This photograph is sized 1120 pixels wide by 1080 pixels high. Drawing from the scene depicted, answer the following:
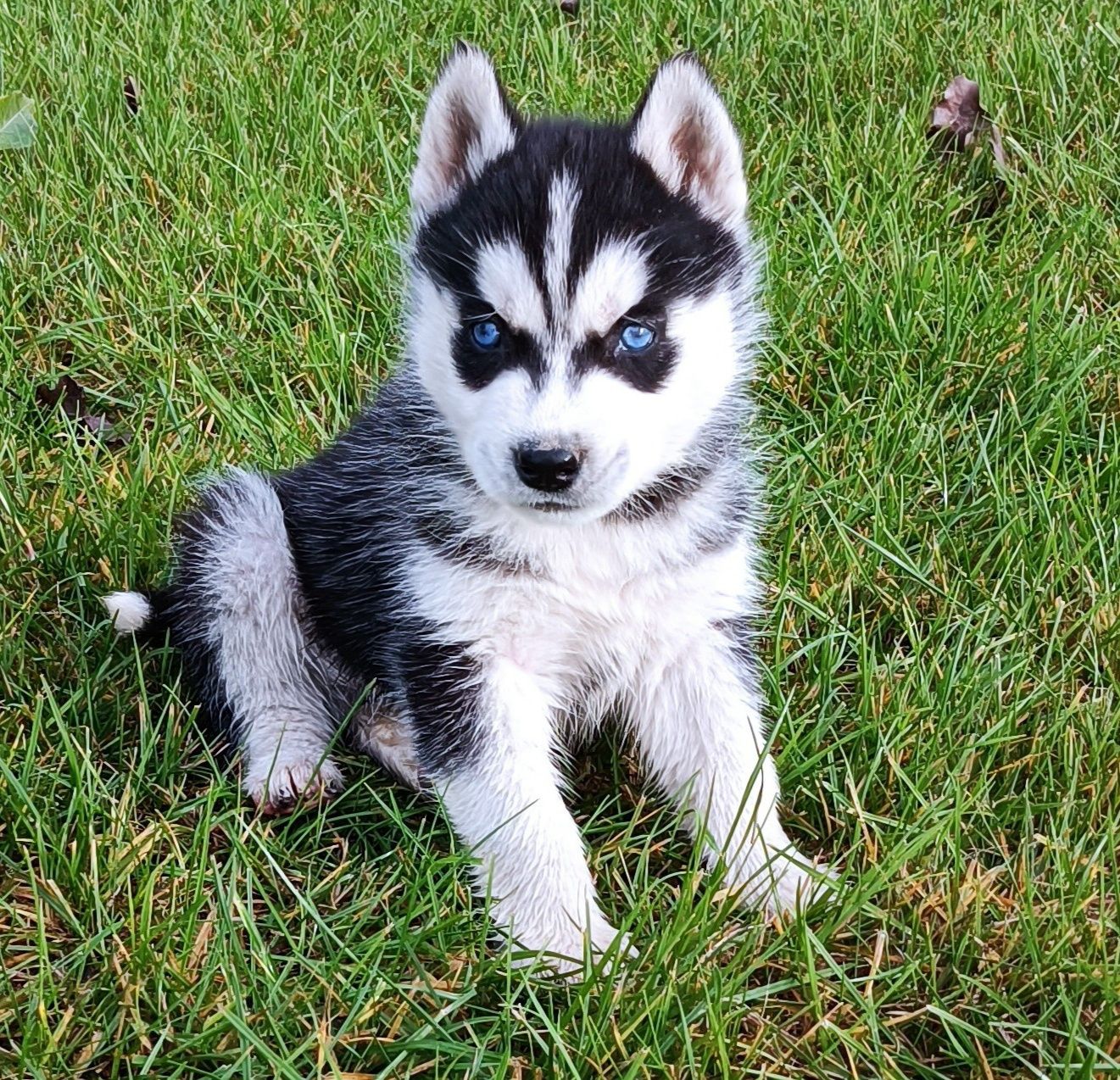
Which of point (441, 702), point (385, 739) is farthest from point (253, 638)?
point (441, 702)

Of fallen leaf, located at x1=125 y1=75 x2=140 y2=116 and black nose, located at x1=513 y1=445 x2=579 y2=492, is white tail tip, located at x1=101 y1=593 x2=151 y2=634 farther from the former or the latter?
fallen leaf, located at x1=125 y1=75 x2=140 y2=116

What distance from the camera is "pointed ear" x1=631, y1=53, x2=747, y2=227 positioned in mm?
3148

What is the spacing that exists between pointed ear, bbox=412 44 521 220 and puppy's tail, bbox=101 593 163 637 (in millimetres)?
1279

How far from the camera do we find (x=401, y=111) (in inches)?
236

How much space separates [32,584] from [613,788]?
1.76 metres

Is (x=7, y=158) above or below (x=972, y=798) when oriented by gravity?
above

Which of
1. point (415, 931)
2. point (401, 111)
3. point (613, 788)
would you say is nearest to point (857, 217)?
point (401, 111)

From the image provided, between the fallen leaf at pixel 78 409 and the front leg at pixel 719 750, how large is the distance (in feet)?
7.00

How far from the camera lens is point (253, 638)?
144 inches

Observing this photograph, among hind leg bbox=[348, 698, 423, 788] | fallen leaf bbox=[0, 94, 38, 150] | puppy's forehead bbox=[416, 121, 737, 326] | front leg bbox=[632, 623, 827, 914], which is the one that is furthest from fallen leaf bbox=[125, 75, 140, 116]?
front leg bbox=[632, 623, 827, 914]

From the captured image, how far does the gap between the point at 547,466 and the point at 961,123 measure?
379cm

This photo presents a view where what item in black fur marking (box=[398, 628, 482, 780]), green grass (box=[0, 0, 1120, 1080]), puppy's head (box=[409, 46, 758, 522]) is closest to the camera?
green grass (box=[0, 0, 1120, 1080])

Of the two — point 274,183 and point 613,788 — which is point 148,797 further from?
point 274,183

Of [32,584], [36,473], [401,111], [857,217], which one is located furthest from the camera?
[401,111]
